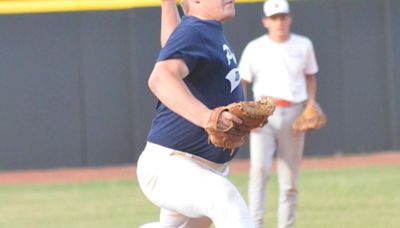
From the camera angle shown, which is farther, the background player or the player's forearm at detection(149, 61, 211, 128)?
the background player

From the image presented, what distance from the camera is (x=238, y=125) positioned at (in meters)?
5.34

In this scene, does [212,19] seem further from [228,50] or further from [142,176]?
[142,176]

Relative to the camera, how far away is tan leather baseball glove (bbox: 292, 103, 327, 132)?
9430mm

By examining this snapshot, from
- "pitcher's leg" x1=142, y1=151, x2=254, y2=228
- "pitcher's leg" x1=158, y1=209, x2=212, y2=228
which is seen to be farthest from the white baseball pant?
"pitcher's leg" x1=142, y1=151, x2=254, y2=228

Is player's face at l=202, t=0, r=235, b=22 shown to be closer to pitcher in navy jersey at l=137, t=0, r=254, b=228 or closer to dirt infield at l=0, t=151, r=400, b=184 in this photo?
pitcher in navy jersey at l=137, t=0, r=254, b=228

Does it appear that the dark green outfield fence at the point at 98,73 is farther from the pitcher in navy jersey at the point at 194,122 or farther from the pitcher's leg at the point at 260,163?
the pitcher in navy jersey at the point at 194,122

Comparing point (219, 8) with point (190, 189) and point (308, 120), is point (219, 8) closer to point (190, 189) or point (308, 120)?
point (190, 189)

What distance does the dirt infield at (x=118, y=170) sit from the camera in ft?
48.8

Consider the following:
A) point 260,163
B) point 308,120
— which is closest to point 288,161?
point 260,163

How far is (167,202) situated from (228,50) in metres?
0.83

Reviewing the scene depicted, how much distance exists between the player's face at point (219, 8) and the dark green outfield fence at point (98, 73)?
10057 millimetres

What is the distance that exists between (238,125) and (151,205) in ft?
21.5

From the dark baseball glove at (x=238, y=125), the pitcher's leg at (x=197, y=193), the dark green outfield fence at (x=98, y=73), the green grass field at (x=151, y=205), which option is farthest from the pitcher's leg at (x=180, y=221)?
the dark green outfield fence at (x=98, y=73)

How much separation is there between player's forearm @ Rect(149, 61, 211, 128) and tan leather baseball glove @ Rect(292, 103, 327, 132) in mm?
4255
